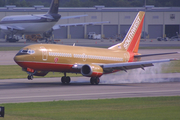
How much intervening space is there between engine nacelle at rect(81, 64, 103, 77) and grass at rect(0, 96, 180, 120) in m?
8.76

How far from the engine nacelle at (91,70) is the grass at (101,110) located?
8.76m

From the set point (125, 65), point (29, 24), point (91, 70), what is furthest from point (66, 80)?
point (29, 24)

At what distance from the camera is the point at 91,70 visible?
105 feet

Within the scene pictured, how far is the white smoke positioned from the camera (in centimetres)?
3706

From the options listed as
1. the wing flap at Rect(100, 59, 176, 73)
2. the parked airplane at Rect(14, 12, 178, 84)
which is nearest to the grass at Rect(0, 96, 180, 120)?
the wing flap at Rect(100, 59, 176, 73)

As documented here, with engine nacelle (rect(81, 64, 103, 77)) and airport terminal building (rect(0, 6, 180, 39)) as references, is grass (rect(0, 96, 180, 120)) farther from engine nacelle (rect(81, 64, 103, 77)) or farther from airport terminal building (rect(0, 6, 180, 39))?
airport terminal building (rect(0, 6, 180, 39))

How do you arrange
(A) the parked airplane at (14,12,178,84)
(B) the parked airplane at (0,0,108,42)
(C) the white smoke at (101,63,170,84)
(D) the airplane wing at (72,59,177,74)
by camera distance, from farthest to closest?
(B) the parked airplane at (0,0,108,42)
(C) the white smoke at (101,63,170,84)
(D) the airplane wing at (72,59,177,74)
(A) the parked airplane at (14,12,178,84)

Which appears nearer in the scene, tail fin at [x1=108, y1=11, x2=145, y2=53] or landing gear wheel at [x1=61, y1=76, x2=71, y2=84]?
landing gear wheel at [x1=61, y1=76, x2=71, y2=84]

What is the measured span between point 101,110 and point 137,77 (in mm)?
Answer: 21210

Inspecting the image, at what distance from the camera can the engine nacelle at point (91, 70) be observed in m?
32.2

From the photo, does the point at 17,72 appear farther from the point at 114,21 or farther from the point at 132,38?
the point at 114,21

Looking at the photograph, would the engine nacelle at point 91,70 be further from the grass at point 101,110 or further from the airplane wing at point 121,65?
the grass at point 101,110

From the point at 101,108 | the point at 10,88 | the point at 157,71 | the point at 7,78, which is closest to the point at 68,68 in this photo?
the point at 10,88

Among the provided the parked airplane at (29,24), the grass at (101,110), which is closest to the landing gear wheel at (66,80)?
the grass at (101,110)
